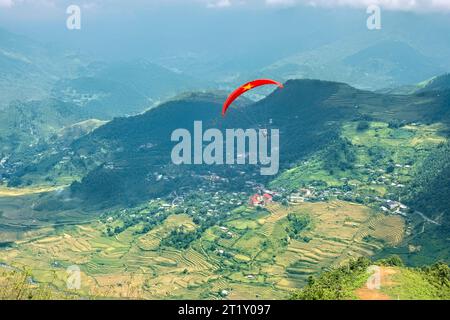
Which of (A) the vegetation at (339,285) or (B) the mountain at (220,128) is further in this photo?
(B) the mountain at (220,128)

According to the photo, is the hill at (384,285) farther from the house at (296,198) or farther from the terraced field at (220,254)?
the house at (296,198)

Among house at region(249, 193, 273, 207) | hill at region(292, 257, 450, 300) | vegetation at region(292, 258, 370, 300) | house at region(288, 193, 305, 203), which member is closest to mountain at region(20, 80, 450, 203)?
house at region(249, 193, 273, 207)

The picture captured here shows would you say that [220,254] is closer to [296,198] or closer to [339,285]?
[296,198]

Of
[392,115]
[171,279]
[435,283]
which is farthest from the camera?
[392,115]

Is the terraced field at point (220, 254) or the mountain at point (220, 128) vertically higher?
the mountain at point (220, 128)

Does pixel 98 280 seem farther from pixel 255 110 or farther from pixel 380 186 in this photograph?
pixel 255 110

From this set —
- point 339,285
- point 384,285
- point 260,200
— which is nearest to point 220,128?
point 260,200

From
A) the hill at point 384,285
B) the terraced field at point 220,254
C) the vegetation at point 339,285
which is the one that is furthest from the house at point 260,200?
the hill at point 384,285
